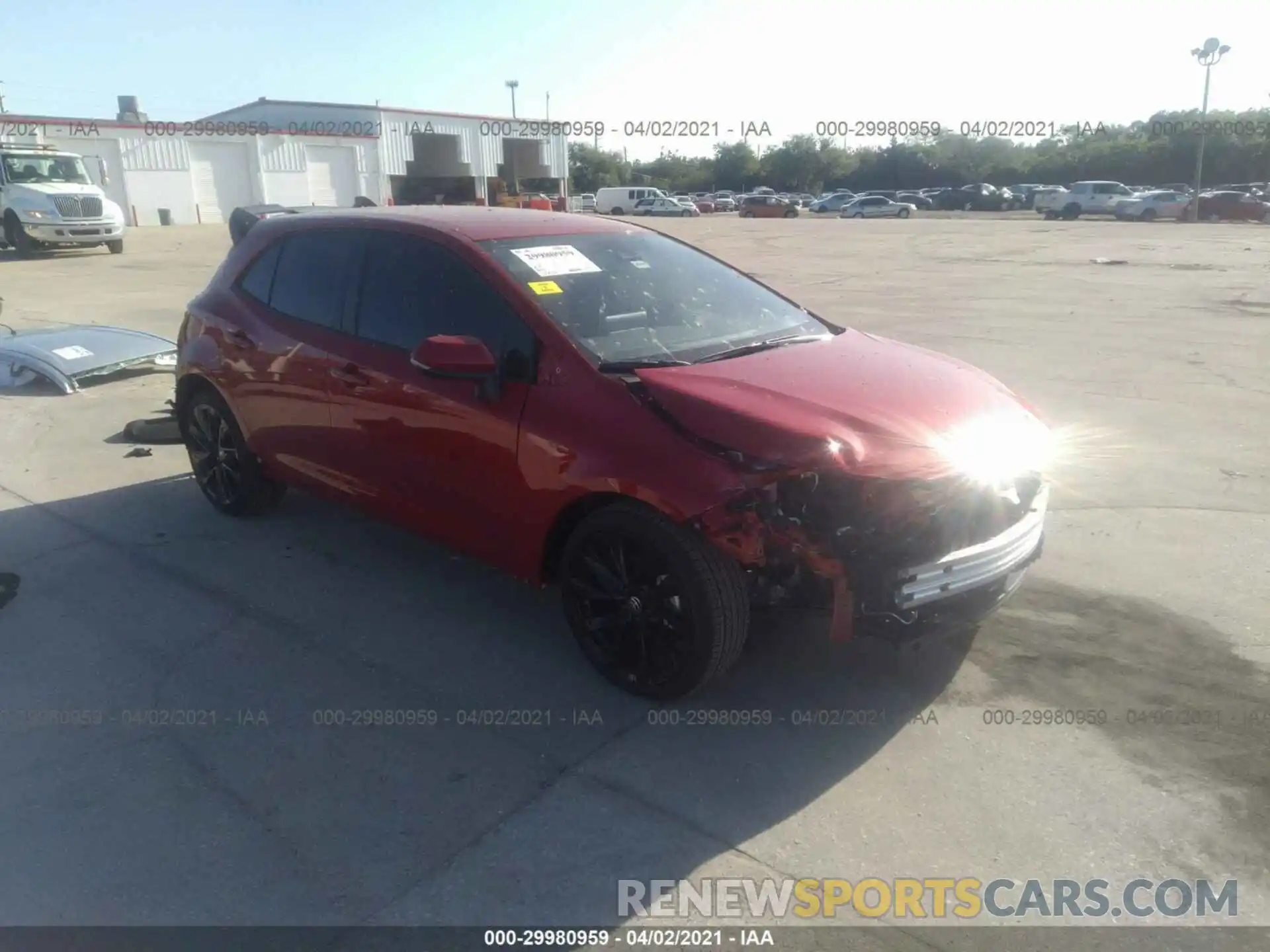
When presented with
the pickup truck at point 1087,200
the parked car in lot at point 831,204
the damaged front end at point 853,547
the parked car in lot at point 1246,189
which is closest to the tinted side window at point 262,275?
the damaged front end at point 853,547

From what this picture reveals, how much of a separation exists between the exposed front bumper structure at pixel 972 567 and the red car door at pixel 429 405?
4.90ft

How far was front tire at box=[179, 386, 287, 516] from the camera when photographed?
5.38 m

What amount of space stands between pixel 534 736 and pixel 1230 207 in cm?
4698

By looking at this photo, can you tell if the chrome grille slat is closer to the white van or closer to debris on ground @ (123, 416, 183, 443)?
debris on ground @ (123, 416, 183, 443)

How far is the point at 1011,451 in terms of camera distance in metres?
3.63

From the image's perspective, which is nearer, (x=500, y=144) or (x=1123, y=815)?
(x=1123, y=815)

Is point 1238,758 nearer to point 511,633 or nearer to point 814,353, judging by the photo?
point 814,353

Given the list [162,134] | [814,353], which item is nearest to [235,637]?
[814,353]

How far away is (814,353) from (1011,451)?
927 mm

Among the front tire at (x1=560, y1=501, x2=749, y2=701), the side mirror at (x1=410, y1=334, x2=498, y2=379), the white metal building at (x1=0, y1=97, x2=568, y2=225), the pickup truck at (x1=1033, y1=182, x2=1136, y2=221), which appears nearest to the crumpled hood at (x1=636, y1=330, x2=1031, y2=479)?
the front tire at (x1=560, y1=501, x2=749, y2=701)

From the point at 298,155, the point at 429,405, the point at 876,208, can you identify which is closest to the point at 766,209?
the point at 876,208

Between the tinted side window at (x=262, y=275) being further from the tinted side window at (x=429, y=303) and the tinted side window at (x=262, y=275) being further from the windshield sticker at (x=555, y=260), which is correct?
the windshield sticker at (x=555, y=260)

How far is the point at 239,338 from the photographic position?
17.0ft

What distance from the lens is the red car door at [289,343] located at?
468 centimetres
